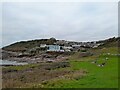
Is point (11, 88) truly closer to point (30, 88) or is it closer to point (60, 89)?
point (30, 88)

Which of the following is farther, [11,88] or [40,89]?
[11,88]

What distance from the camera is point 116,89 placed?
71.3 feet

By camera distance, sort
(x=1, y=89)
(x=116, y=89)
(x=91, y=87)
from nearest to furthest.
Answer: (x=116, y=89), (x=91, y=87), (x=1, y=89)

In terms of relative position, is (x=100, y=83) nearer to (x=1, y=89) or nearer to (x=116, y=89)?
(x=116, y=89)

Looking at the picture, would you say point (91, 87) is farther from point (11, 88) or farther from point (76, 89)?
point (11, 88)

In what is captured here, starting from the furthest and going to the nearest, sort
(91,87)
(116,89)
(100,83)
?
(100,83)
(91,87)
(116,89)

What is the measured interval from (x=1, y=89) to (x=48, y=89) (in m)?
5.73

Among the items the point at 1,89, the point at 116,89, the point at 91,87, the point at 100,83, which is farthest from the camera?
the point at 1,89

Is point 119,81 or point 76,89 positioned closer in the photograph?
point 76,89

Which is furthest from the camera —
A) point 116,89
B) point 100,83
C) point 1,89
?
point 1,89

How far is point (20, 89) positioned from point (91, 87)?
23.7 feet

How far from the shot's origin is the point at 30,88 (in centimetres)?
2573

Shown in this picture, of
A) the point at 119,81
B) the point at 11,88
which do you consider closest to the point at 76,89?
the point at 119,81

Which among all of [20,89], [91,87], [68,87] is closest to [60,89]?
[68,87]
